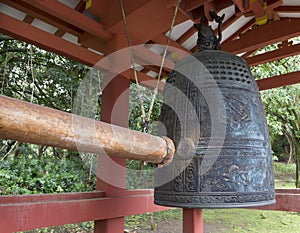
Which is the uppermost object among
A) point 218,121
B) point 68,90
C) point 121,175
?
point 68,90

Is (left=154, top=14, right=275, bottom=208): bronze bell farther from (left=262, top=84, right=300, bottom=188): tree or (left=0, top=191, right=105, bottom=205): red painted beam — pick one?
(left=262, top=84, right=300, bottom=188): tree

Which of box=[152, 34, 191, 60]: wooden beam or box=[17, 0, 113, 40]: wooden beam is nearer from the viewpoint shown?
box=[17, 0, 113, 40]: wooden beam

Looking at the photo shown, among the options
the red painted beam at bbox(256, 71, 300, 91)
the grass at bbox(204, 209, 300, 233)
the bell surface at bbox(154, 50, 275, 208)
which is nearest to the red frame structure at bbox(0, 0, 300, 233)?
the red painted beam at bbox(256, 71, 300, 91)

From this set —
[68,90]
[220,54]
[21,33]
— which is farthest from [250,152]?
[68,90]

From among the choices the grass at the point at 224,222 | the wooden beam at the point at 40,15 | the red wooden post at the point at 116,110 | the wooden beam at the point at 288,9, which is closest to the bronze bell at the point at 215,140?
the red wooden post at the point at 116,110

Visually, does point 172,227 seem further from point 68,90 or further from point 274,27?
point 274,27

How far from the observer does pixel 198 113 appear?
97cm

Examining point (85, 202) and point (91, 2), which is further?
point (91, 2)

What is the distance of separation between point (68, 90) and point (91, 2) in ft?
7.08

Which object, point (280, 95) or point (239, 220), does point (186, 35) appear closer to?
point (280, 95)

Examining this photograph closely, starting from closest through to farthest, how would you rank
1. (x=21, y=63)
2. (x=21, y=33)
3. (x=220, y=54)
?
(x=220, y=54)
(x=21, y=33)
(x=21, y=63)

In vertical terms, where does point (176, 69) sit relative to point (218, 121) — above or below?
above

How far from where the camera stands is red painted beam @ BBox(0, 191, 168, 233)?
1.26 metres

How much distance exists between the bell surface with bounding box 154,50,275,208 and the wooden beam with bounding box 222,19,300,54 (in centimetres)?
135
